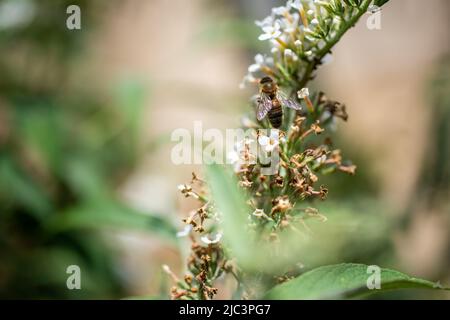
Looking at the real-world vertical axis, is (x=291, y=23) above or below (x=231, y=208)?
above

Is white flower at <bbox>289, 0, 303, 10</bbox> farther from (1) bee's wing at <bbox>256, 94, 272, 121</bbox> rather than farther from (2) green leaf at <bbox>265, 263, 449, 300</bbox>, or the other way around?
(2) green leaf at <bbox>265, 263, 449, 300</bbox>

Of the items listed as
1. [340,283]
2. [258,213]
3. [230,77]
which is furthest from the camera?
[230,77]

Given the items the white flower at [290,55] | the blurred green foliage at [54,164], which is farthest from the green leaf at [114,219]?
the white flower at [290,55]

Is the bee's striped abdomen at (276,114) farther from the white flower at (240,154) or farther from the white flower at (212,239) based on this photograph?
the white flower at (212,239)

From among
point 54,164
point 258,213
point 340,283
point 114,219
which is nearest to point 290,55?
point 258,213

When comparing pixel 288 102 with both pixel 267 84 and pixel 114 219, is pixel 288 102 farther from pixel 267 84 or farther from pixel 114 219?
pixel 114 219

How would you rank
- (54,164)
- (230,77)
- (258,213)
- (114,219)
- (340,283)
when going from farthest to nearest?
(230,77)
(54,164)
(114,219)
(258,213)
(340,283)

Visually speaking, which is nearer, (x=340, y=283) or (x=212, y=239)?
(x=340, y=283)
